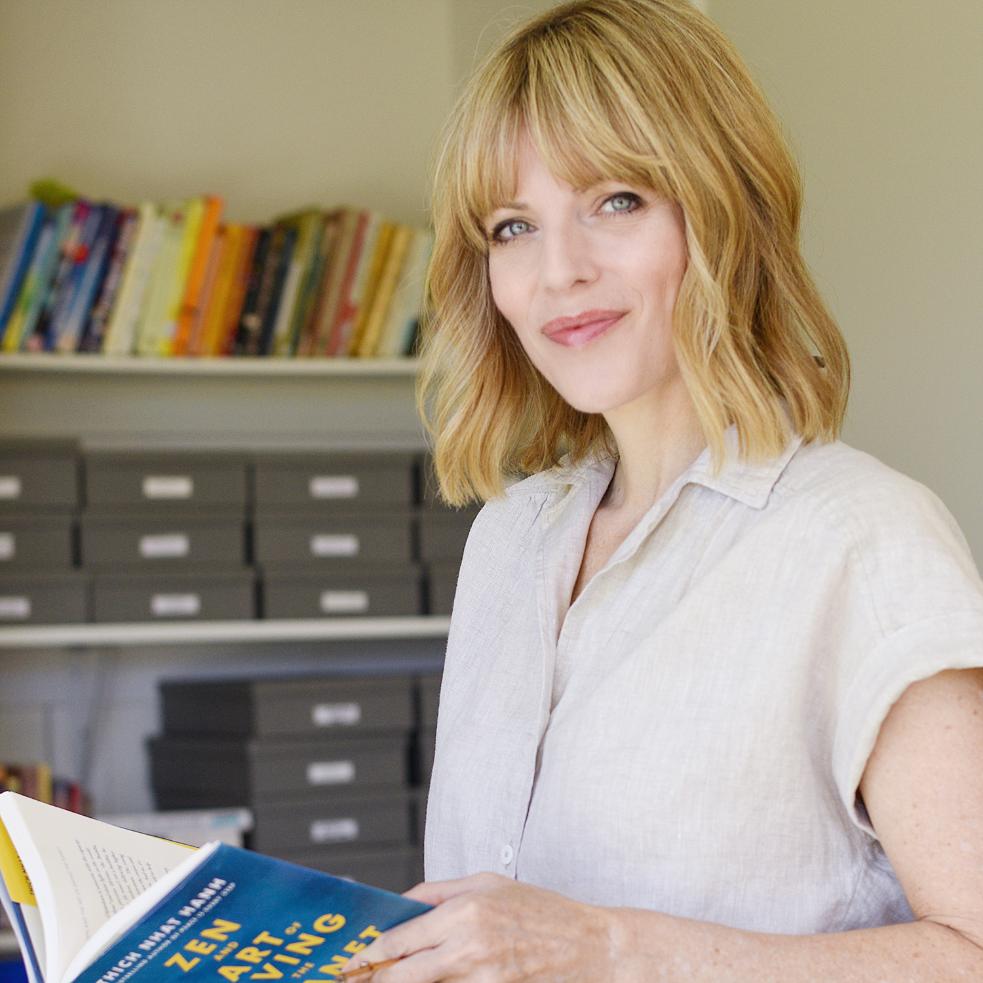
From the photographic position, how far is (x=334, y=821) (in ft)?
9.30

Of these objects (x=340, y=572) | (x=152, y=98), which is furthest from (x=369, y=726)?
(x=152, y=98)

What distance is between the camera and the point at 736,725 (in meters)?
0.97

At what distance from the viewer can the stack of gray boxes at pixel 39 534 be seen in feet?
8.93

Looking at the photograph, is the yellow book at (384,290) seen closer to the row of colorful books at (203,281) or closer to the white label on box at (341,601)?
the row of colorful books at (203,281)

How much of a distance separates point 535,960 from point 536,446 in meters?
0.67

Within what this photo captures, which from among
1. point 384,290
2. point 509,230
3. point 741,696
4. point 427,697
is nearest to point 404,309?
point 384,290

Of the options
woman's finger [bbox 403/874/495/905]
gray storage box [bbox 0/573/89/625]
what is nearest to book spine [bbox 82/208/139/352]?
gray storage box [bbox 0/573/89/625]

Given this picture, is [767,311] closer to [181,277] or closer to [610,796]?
[610,796]

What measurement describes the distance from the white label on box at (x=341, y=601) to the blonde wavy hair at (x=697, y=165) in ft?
5.58

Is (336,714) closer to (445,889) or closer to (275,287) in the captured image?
(275,287)

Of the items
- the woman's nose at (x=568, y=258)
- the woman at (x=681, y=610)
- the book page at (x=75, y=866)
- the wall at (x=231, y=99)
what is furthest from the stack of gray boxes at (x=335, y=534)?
the book page at (x=75, y=866)

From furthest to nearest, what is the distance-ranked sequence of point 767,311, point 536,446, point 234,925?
point 536,446 → point 767,311 → point 234,925

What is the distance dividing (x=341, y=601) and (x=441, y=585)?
0.68ft

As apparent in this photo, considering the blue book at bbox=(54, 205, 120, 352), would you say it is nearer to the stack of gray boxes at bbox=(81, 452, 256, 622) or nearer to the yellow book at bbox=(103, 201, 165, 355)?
the yellow book at bbox=(103, 201, 165, 355)
